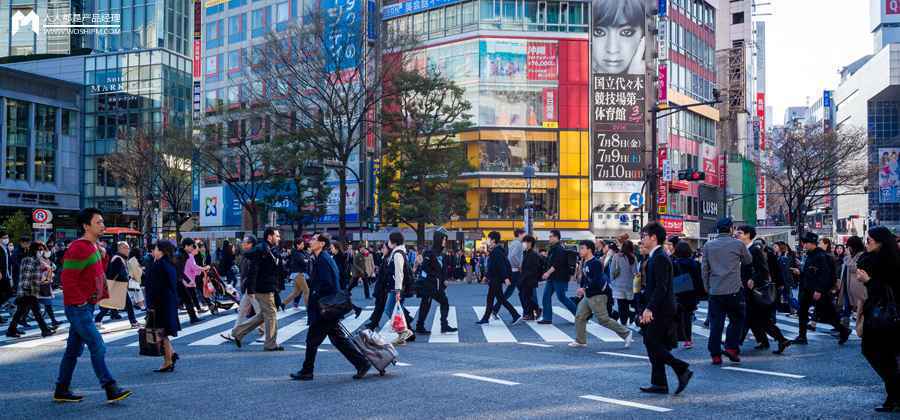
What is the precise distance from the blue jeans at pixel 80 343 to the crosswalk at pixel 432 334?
4.78 metres

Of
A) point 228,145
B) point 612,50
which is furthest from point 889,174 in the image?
point 228,145

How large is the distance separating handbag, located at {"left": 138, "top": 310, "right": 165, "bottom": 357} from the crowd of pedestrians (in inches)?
1.6

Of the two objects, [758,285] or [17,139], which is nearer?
[758,285]

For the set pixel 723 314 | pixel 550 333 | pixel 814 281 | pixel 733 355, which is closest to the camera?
pixel 723 314

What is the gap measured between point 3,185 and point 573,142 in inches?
1458

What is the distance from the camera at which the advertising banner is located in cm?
4981

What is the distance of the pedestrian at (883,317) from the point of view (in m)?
6.86

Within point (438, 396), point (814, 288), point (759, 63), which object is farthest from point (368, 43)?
point (759, 63)

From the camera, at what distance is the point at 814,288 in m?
12.4

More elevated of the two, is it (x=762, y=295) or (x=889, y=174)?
(x=889, y=174)

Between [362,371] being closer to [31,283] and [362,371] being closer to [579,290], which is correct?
[579,290]

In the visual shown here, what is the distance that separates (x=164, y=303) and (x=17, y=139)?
178ft

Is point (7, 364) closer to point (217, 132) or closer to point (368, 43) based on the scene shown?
point (368, 43)

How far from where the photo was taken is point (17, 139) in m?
56.4
